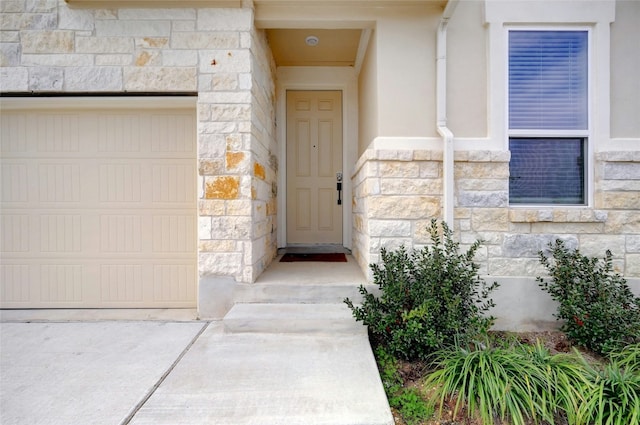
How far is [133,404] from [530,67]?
12.9 feet

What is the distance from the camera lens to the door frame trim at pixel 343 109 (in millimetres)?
4449

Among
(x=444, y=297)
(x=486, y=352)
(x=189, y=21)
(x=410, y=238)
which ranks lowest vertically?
(x=486, y=352)

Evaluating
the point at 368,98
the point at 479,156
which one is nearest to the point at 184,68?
the point at 368,98

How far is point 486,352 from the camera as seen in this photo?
2.09 metres

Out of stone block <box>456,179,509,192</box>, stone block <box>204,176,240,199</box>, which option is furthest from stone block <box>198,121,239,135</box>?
stone block <box>456,179,509,192</box>

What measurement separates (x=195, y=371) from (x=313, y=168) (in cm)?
309

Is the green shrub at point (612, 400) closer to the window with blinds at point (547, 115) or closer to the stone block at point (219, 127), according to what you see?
the window with blinds at point (547, 115)

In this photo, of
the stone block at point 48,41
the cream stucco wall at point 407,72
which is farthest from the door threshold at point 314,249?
the stone block at point 48,41

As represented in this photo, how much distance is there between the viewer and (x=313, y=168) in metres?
4.64

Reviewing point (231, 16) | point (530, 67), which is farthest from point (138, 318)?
point (530, 67)

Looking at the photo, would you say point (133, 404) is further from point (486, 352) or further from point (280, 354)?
point (486, 352)

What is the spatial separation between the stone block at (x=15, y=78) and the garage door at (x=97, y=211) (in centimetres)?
28

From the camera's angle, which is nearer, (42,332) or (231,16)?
(42,332)

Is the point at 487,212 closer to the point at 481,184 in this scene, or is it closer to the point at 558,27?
the point at 481,184
